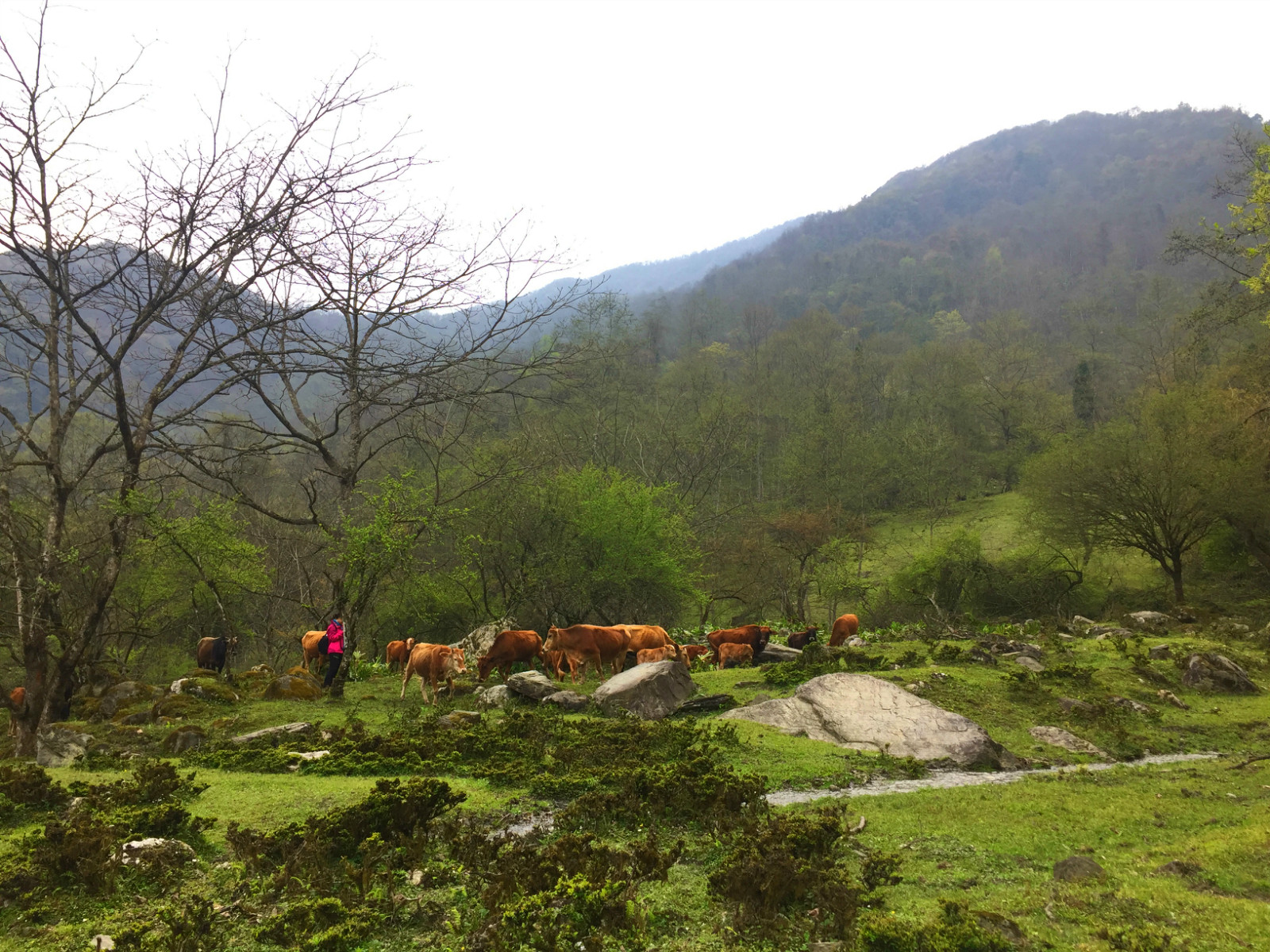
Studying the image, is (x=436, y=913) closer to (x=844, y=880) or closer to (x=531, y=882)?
(x=531, y=882)

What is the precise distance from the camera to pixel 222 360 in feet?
28.9

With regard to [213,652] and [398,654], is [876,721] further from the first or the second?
[213,652]

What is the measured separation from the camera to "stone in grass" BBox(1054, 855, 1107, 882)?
5047 mm

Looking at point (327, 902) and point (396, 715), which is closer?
point (327, 902)

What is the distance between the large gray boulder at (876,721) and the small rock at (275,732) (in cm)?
585

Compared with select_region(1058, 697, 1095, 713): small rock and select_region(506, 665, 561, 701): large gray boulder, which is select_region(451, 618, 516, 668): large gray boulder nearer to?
select_region(506, 665, 561, 701): large gray boulder

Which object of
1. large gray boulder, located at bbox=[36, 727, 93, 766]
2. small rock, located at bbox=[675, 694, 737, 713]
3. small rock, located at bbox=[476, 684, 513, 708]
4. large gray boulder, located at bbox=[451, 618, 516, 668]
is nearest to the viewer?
large gray boulder, located at bbox=[36, 727, 93, 766]

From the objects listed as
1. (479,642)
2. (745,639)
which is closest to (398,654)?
(479,642)

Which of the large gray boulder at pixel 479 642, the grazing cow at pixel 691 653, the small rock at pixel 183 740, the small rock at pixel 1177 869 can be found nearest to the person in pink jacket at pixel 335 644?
the small rock at pixel 183 740

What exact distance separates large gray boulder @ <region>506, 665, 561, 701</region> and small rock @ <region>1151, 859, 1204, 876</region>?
865 centimetres

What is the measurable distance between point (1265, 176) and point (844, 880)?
18850 millimetres

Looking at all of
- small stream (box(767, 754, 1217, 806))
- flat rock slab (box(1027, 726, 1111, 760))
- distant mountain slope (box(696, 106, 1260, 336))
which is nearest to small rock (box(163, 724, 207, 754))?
small stream (box(767, 754, 1217, 806))

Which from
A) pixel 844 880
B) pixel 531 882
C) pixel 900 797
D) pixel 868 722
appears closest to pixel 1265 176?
pixel 868 722

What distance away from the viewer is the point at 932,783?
792 centimetres
